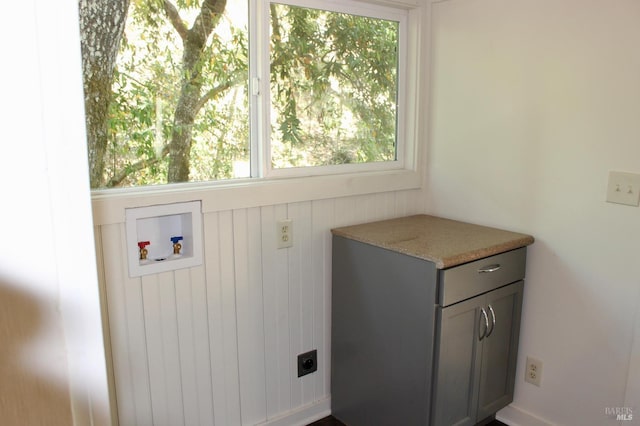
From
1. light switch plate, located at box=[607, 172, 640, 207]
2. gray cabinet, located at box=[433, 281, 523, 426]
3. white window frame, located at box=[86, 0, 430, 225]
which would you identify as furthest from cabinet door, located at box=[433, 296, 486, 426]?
white window frame, located at box=[86, 0, 430, 225]

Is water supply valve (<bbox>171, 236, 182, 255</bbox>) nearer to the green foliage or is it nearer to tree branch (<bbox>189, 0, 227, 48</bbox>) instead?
the green foliage

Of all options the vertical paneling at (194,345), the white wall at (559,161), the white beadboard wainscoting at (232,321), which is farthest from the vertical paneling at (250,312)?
the white wall at (559,161)

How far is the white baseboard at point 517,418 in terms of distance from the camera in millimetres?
2154

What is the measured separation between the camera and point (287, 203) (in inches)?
81.0

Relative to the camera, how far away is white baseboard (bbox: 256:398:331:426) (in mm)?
2203

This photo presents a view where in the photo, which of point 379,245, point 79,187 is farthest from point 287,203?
point 79,187

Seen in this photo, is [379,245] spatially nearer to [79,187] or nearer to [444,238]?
[444,238]

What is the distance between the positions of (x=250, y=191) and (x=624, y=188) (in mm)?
1365

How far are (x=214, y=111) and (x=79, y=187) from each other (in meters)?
1.53

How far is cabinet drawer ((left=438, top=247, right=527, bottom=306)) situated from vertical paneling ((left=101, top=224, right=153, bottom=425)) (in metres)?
1.07

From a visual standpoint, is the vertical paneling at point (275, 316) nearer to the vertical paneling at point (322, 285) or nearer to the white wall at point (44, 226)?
the vertical paneling at point (322, 285)

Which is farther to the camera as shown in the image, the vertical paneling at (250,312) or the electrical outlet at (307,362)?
the electrical outlet at (307,362)

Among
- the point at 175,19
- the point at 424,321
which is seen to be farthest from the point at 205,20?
the point at 424,321

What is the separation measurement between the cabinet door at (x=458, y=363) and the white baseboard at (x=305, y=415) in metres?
0.63
